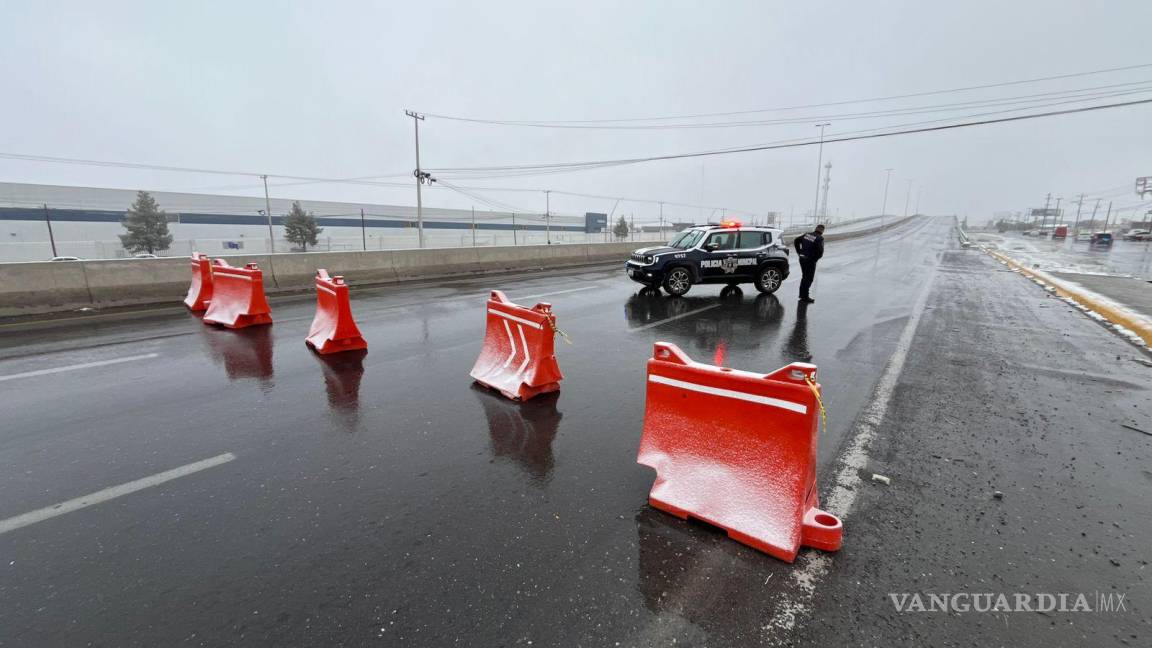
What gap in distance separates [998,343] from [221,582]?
9.91 metres

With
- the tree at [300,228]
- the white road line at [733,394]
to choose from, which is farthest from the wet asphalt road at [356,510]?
the tree at [300,228]

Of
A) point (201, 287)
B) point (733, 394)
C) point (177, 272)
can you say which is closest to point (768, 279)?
point (733, 394)

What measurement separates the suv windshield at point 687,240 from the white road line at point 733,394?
9430mm

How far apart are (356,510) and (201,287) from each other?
9386 mm

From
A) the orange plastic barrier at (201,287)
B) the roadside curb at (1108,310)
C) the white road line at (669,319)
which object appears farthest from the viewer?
the orange plastic barrier at (201,287)

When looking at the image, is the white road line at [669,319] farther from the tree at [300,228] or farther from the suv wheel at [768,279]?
the tree at [300,228]

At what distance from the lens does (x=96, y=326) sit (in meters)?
8.39

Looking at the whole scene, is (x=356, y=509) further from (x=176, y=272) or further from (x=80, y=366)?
(x=176, y=272)

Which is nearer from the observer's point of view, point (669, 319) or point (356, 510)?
point (356, 510)

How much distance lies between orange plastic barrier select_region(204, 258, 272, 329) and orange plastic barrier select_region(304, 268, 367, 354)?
1.86 m

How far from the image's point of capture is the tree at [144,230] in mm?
38375

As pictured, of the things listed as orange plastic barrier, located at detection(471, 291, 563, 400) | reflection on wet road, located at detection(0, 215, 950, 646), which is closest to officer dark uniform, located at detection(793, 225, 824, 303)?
reflection on wet road, located at detection(0, 215, 950, 646)

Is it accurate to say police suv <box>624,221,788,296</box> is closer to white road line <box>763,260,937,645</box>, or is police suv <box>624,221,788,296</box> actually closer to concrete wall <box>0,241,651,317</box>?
white road line <box>763,260,937,645</box>

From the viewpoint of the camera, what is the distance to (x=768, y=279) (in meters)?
12.8
